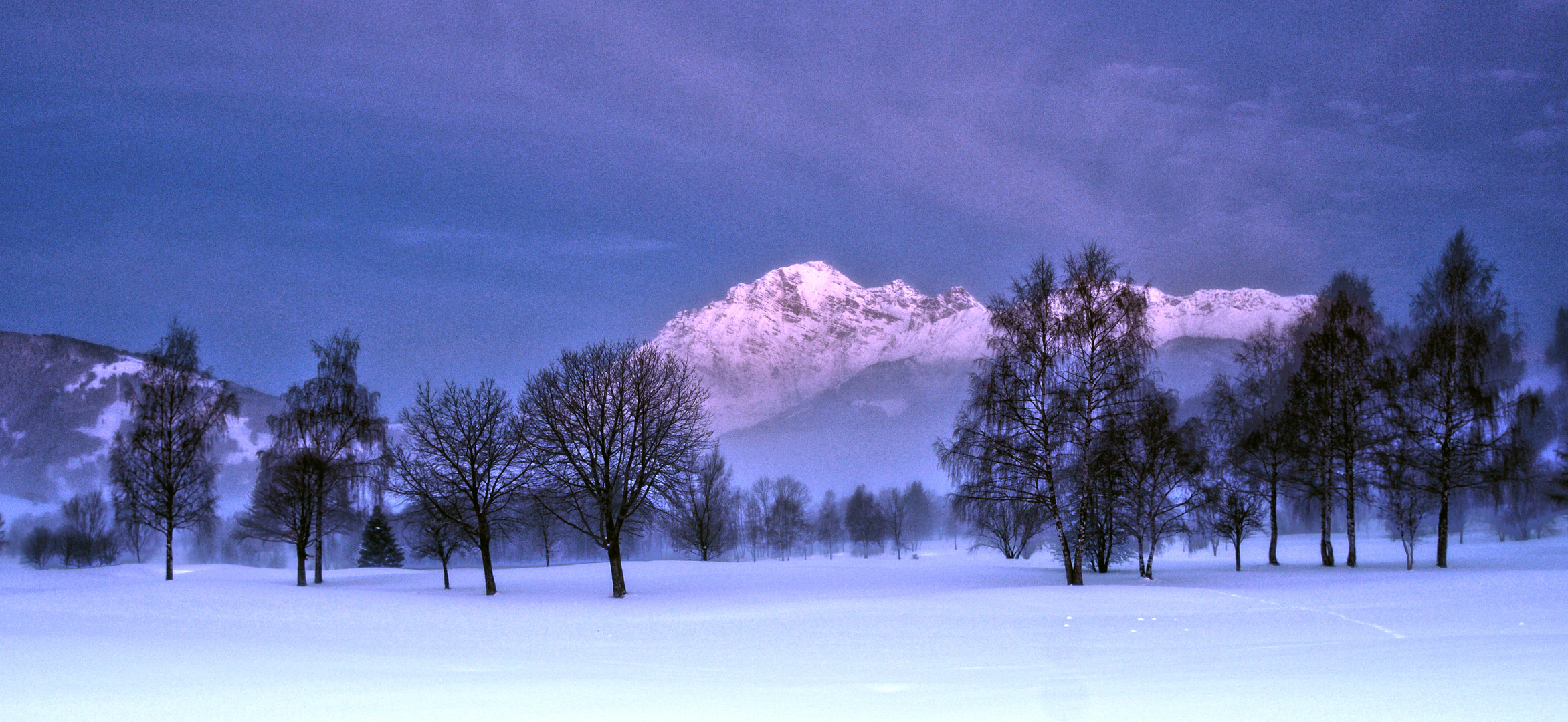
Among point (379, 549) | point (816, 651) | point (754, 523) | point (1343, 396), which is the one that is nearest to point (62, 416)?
point (754, 523)

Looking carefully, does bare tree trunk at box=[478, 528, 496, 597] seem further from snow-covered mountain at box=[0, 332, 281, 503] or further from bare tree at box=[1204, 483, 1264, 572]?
snow-covered mountain at box=[0, 332, 281, 503]

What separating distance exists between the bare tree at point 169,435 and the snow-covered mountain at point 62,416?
324 feet

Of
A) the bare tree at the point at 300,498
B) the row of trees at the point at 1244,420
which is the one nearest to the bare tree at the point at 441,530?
the bare tree at the point at 300,498

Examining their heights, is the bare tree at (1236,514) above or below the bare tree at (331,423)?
below

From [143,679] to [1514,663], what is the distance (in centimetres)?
1544

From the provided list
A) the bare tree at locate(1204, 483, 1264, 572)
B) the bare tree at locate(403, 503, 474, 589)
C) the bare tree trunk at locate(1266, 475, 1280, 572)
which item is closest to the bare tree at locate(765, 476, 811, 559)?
the bare tree at locate(403, 503, 474, 589)

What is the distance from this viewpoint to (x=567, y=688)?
1004 cm

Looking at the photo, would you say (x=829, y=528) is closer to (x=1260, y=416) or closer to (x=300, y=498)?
(x=1260, y=416)

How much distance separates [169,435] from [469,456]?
44.0 ft

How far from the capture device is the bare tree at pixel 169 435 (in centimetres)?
3478

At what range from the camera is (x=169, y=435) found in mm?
34781

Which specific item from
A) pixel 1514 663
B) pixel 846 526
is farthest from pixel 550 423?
pixel 846 526

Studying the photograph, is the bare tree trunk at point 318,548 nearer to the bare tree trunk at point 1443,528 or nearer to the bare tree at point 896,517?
the bare tree trunk at point 1443,528

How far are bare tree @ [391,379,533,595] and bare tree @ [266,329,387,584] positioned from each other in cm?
463
